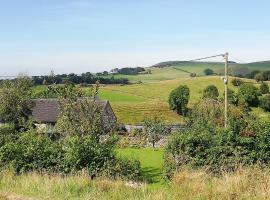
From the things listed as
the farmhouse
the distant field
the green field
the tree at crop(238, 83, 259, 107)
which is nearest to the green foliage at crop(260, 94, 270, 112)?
the distant field

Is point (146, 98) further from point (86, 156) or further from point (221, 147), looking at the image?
point (86, 156)

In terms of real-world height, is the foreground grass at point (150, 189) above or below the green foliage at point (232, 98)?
above

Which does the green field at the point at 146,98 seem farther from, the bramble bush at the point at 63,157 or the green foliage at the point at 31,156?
the green foliage at the point at 31,156

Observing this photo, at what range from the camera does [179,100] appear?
88562 millimetres

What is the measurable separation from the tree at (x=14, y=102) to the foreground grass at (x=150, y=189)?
34.0 metres

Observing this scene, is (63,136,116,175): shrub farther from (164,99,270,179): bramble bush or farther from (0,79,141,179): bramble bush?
(164,99,270,179): bramble bush

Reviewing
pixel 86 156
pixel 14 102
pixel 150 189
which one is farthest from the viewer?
pixel 14 102

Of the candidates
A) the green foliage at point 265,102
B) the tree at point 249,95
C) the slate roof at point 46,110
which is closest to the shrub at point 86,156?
the slate roof at point 46,110

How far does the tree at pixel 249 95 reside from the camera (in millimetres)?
84037

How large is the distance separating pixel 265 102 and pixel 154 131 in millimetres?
41507

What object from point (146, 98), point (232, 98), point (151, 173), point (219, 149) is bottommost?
point (146, 98)

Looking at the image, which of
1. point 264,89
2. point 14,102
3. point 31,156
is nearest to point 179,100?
point 264,89

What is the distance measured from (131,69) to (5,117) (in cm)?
10739

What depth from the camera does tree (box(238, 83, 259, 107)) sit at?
84037mm
